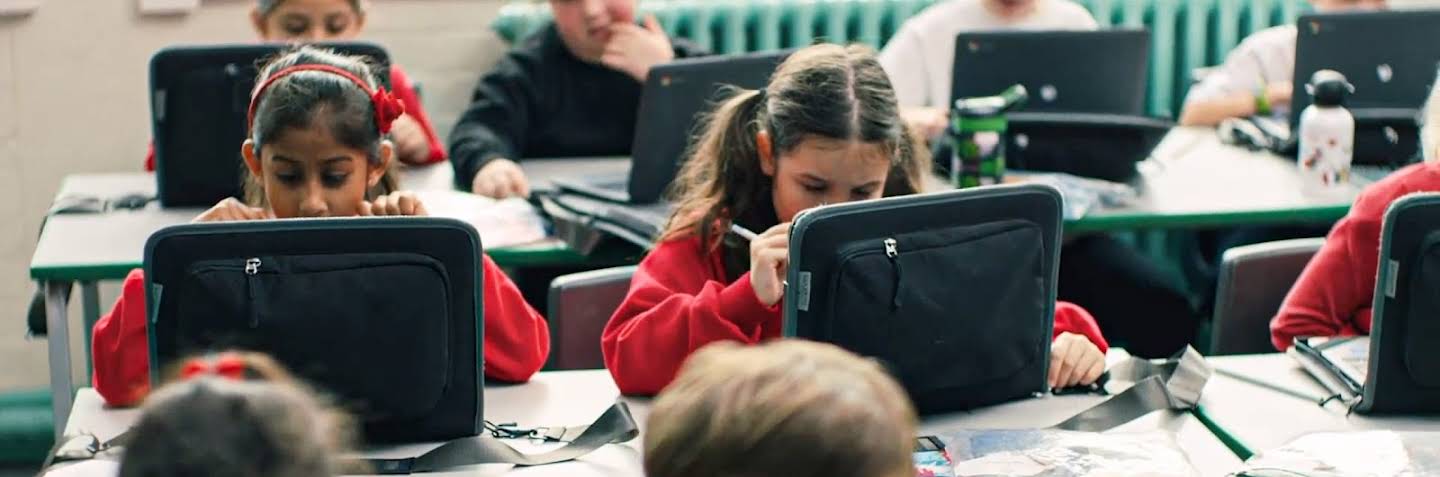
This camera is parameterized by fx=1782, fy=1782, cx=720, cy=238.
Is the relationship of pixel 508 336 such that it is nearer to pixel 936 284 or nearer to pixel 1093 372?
pixel 936 284

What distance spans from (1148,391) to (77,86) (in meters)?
2.69

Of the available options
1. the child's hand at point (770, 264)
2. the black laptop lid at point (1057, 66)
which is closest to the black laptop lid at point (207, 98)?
the black laptop lid at point (1057, 66)

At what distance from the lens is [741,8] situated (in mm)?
4066

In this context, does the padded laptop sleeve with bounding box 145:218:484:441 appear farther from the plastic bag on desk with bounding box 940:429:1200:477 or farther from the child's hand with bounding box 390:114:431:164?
the child's hand with bounding box 390:114:431:164

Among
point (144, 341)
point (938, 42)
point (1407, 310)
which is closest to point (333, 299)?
point (144, 341)

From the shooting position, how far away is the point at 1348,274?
2.16 m

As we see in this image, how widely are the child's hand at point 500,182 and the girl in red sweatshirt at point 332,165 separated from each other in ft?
2.34

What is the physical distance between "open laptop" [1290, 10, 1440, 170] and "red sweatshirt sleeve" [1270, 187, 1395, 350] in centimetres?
101

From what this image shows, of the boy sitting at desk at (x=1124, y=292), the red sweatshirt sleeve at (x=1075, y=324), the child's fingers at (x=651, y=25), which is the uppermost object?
the child's fingers at (x=651, y=25)

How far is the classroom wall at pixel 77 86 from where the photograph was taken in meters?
3.76

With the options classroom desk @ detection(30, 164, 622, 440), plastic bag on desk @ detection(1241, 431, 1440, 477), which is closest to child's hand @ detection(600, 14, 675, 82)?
classroom desk @ detection(30, 164, 622, 440)

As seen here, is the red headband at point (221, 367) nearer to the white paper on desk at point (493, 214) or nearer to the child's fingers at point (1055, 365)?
the child's fingers at point (1055, 365)

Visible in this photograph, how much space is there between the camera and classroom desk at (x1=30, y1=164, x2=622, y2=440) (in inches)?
98.2

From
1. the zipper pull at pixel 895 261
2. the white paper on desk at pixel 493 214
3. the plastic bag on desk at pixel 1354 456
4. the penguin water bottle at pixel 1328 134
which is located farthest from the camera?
the penguin water bottle at pixel 1328 134
